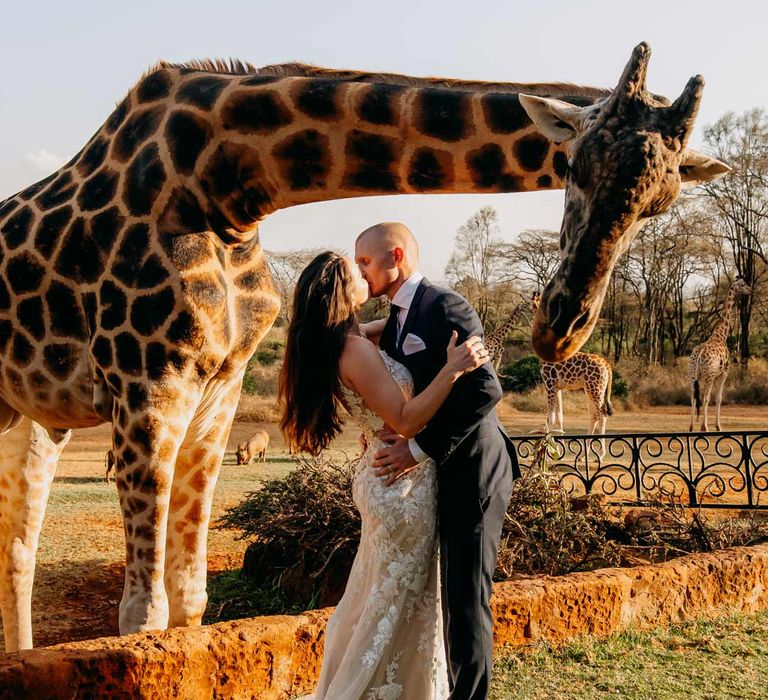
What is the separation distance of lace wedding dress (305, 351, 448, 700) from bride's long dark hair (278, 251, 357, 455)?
107mm

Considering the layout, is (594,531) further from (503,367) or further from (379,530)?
(503,367)

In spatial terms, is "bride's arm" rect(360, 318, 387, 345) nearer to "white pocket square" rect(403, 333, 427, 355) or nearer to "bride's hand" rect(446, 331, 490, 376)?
"white pocket square" rect(403, 333, 427, 355)

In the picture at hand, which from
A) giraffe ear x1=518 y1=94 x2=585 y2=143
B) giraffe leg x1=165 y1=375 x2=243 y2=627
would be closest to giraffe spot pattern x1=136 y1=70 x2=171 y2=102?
giraffe leg x1=165 y1=375 x2=243 y2=627

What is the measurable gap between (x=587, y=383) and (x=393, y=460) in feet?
39.9

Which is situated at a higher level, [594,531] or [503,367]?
[503,367]

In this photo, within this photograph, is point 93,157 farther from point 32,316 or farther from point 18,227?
point 32,316

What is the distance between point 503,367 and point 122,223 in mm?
24802

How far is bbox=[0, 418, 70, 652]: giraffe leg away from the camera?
4121 millimetres

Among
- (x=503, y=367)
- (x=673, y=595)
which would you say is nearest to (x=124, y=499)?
(x=673, y=595)

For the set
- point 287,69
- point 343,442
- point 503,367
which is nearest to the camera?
point 287,69

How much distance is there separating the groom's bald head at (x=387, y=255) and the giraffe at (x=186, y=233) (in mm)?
589

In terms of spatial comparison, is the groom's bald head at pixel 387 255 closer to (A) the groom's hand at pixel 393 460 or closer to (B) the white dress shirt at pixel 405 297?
(B) the white dress shirt at pixel 405 297

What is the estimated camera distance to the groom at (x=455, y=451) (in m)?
2.55

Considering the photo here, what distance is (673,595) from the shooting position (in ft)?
13.9
